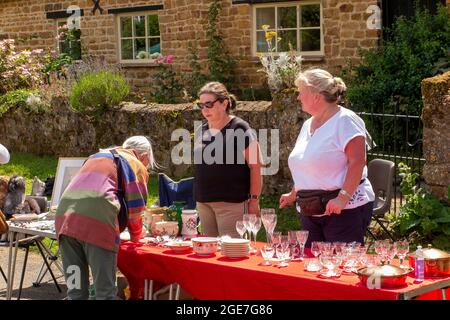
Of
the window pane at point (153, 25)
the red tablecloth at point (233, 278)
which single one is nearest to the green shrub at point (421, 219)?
the red tablecloth at point (233, 278)

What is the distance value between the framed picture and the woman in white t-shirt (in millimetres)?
2646

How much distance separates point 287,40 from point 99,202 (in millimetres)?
10820

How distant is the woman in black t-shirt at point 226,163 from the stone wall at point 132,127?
12.8ft

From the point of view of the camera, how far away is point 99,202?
17.3 feet

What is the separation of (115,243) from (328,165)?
1.41 metres

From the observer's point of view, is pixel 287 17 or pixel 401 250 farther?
pixel 287 17

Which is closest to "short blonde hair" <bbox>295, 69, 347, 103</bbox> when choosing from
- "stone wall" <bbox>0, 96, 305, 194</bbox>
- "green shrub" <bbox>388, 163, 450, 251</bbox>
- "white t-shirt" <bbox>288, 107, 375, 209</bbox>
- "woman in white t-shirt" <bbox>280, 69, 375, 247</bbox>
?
"woman in white t-shirt" <bbox>280, 69, 375, 247</bbox>

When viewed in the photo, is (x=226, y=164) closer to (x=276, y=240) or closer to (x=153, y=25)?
(x=276, y=240)

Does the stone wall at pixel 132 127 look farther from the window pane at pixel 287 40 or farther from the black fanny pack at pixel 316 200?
the black fanny pack at pixel 316 200

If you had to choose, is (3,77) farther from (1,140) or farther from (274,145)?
(274,145)

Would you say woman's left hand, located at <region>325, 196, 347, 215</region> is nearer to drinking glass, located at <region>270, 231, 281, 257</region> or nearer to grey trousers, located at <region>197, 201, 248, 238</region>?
drinking glass, located at <region>270, 231, 281, 257</region>

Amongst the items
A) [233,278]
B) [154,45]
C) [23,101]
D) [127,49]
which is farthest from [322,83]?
[127,49]

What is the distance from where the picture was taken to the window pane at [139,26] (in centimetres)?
1800
